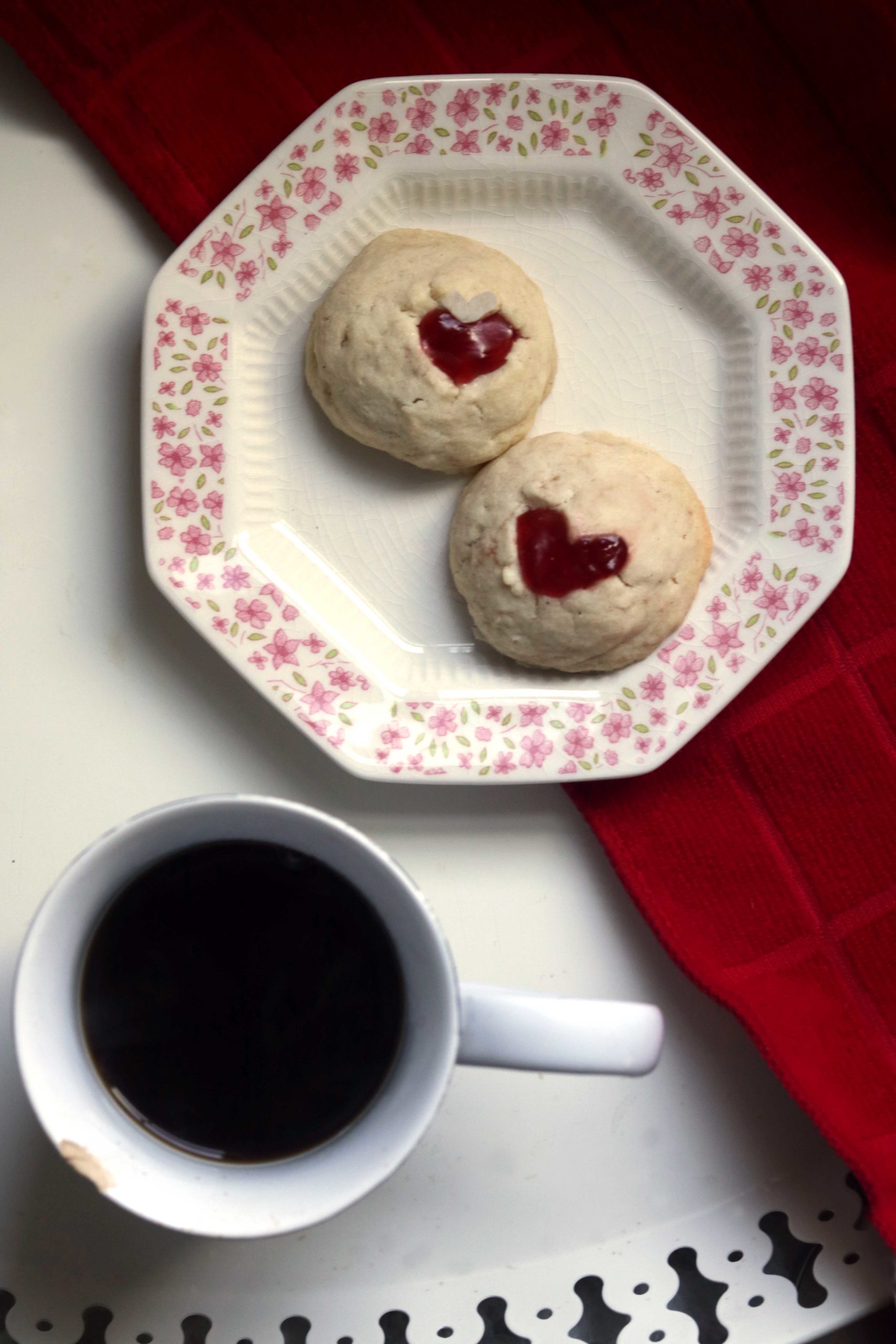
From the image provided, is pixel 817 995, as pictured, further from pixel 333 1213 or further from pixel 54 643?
pixel 54 643

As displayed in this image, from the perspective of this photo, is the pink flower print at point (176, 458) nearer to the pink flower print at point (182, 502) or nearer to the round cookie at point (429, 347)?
the pink flower print at point (182, 502)

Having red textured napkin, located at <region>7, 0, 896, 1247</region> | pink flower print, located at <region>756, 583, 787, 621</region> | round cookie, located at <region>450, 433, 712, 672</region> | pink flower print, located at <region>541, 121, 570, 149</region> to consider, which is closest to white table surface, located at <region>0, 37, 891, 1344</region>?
red textured napkin, located at <region>7, 0, 896, 1247</region>

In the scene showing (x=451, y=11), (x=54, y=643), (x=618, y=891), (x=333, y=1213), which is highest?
(x=451, y=11)

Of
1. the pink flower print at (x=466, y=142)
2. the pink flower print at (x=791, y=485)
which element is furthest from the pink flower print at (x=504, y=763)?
the pink flower print at (x=466, y=142)

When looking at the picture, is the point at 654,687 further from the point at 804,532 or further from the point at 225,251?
the point at 225,251

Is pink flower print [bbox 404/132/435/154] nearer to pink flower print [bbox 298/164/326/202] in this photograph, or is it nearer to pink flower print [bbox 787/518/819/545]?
pink flower print [bbox 298/164/326/202]

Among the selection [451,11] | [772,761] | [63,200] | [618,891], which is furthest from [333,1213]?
[451,11]
